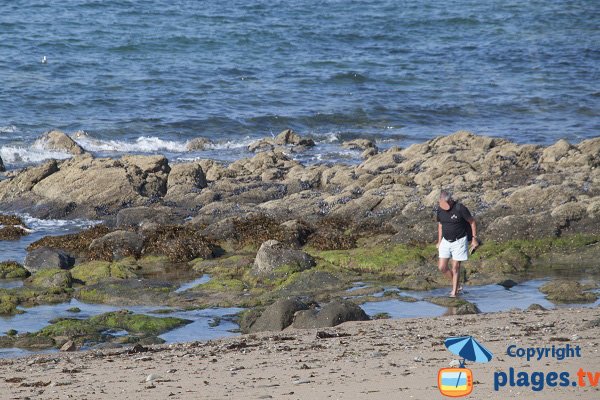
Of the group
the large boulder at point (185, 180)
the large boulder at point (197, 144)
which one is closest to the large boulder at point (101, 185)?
the large boulder at point (185, 180)

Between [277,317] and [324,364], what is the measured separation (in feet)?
10.0

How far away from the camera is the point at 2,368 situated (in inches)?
496

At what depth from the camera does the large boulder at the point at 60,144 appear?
2984cm

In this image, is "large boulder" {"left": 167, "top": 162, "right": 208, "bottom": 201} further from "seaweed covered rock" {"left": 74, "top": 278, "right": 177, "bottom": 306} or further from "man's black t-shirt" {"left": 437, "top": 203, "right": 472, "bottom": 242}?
"man's black t-shirt" {"left": 437, "top": 203, "right": 472, "bottom": 242}

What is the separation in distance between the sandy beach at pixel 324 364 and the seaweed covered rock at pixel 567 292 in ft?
4.30

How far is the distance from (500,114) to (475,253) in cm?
1830

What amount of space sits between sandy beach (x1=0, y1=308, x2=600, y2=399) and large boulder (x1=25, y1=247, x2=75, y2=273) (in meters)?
5.66

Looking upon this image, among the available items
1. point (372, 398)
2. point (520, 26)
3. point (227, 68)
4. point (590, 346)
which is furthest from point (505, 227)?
point (520, 26)

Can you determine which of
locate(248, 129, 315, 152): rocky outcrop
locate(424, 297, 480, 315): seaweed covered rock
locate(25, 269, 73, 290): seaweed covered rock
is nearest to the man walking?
locate(424, 297, 480, 315): seaweed covered rock

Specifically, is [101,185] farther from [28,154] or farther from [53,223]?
[28,154]

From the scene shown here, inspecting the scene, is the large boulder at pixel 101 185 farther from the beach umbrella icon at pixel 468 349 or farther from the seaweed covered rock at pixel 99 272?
the beach umbrella icon at pixel 468 349

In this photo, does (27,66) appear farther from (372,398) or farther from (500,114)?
(372,398)

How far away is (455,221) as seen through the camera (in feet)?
52.8

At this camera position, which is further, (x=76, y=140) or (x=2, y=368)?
(x=76, y=140)
